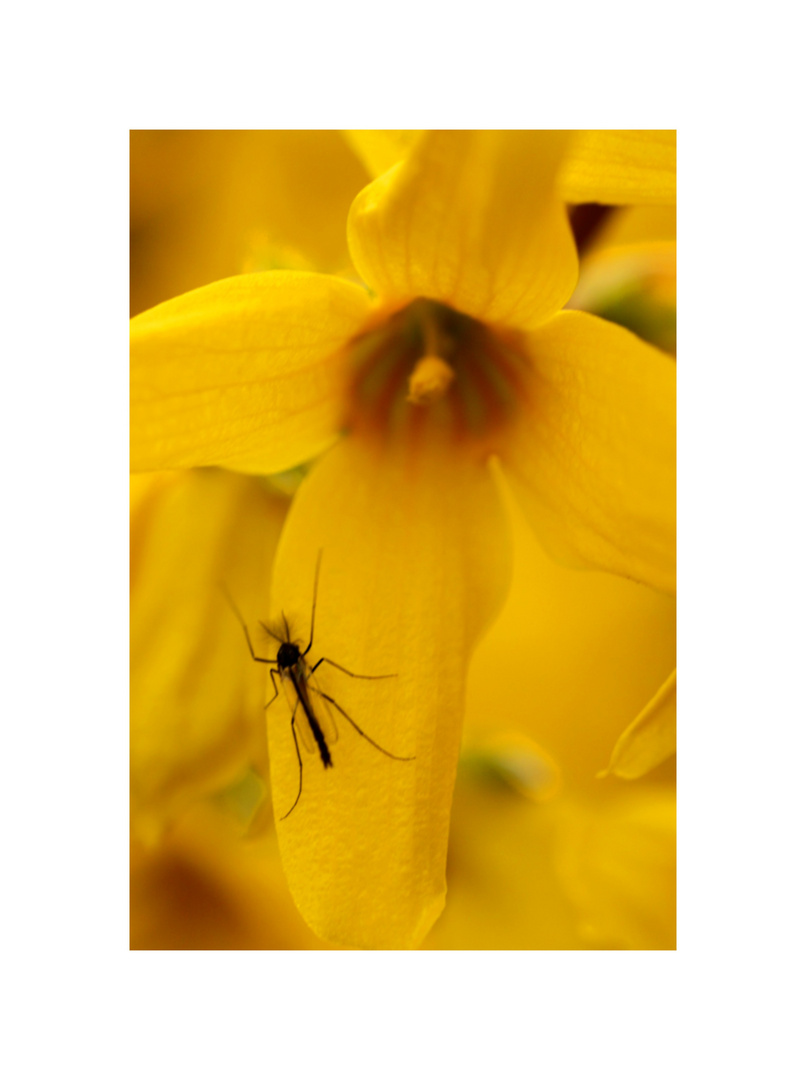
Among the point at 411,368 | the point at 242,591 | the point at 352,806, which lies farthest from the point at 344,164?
the point at 352,806

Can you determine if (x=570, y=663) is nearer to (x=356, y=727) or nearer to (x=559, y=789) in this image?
(x=559, y=789)

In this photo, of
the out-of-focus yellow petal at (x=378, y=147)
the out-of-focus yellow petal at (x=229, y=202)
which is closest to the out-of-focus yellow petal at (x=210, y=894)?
the out-of-focus yellow petal at (x=229, y=202)

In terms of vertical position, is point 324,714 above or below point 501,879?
above

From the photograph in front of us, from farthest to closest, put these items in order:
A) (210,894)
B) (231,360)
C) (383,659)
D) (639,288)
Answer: (210,894)
(639,288)
(383,659)
(231,360)

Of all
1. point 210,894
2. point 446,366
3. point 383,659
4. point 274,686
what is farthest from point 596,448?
point 210,894

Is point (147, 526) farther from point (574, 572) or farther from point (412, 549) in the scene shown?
point (574, 572)

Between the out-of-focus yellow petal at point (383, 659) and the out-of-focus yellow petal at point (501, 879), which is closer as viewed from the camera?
the out-of-focus yellow petal at point (383, 659)

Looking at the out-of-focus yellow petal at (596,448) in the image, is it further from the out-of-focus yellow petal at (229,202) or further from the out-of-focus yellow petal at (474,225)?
the out-of-focus yellow petal at (229,202)
